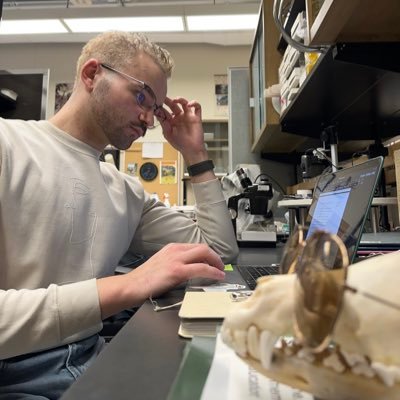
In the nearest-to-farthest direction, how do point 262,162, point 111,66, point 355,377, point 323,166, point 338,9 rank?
point 355,377 → point 338,9 → point 111,66 → point 323,166 → point 262,162

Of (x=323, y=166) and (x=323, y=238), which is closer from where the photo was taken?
(x=323, y=238)

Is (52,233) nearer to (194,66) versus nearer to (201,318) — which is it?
(201,318)

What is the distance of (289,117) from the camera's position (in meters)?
1.67

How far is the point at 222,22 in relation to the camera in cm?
375

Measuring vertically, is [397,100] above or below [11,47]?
below

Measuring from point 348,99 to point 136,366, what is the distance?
4.38 ft

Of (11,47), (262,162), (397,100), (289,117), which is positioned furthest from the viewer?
(11,47)

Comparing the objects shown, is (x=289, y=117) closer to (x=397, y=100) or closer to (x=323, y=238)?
(x=397, y=100)

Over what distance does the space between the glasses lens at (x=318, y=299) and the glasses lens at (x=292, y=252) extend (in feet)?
0.13

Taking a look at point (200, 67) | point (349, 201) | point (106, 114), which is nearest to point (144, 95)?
point (106, 114)

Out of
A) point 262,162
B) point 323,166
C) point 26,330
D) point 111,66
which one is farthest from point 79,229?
point 262,162

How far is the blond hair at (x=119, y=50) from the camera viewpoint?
1.10 meters

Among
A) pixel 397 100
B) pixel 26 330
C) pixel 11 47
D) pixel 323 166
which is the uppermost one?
pixel 11 47

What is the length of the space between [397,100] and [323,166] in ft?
1.83
